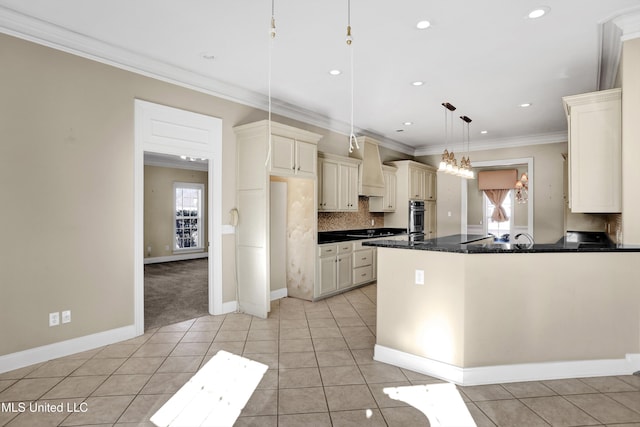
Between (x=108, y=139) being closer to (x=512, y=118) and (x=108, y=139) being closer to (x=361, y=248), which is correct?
(x=361, y=248)

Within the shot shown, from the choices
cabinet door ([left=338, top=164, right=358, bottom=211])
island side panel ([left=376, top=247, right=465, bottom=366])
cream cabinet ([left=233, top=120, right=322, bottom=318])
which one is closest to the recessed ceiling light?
island side panel ([left=376, top=247, right=465, bottom=366])

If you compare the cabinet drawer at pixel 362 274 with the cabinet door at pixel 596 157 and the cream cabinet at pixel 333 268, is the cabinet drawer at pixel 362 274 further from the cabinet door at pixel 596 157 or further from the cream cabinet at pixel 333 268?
the cabinet door at pixel 596 157

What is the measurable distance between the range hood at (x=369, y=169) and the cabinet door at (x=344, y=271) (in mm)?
1275

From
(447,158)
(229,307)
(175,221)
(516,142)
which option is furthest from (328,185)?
(175,221)

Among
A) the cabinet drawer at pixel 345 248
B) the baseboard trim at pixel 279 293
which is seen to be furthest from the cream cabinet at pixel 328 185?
the baseboard trim at pixel 279 293

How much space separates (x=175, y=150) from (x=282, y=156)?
124 centimetres

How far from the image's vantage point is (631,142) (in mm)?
2945

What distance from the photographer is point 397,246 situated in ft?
9.62

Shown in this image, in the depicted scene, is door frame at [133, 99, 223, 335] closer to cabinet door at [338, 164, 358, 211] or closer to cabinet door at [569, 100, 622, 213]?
cabinet door at [338, 164, 358, 211]

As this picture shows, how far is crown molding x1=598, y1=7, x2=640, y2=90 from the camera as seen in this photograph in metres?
2.77

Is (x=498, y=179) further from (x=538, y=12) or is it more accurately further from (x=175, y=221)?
(x=175, y=221)

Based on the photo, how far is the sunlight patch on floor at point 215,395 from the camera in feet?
7.06

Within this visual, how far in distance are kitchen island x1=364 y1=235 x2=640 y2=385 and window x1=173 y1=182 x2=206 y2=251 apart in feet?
24.6

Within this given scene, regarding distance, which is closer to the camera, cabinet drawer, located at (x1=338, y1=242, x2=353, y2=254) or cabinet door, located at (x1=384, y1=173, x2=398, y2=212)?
cabinet drawer, located at (x1=338, y1=242, x2=353, y2=254)
